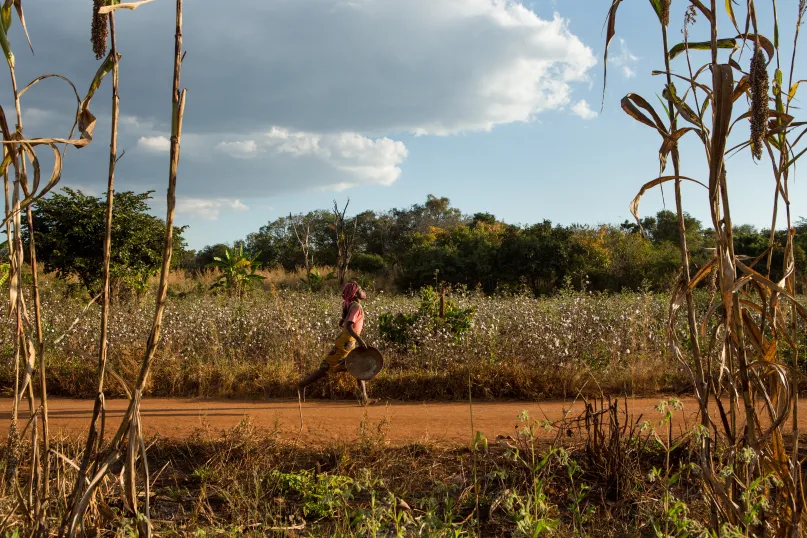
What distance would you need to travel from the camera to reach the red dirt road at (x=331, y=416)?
5.16m

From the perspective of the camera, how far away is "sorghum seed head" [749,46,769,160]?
5.77 feet

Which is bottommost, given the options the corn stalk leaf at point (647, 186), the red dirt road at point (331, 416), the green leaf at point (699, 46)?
the red dirt road at point (331, 416)

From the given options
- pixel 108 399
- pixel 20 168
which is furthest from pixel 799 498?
pixel 108 399

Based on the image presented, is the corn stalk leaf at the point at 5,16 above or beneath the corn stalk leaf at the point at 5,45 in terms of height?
above

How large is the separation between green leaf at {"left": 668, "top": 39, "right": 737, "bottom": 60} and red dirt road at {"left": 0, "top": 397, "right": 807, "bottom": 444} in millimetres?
3128

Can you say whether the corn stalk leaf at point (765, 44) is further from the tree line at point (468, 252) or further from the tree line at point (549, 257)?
the tree line at point (549, 257)

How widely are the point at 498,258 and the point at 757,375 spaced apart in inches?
795

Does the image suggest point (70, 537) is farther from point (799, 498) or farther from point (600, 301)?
point (600, 301)

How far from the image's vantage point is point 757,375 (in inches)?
84.4

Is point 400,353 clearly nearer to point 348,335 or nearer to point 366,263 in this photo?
point 348,335

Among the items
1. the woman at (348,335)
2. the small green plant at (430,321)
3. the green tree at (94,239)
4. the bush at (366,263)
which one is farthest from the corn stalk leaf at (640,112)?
the bush at (366,263)

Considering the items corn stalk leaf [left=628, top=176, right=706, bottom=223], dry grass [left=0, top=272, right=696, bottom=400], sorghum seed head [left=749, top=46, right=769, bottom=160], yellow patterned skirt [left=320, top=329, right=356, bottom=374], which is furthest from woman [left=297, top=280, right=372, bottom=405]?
Answer: sorghum seed head [left=749, top=46, right=769, bottom=160]

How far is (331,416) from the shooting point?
613cm

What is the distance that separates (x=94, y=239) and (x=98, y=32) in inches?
515
